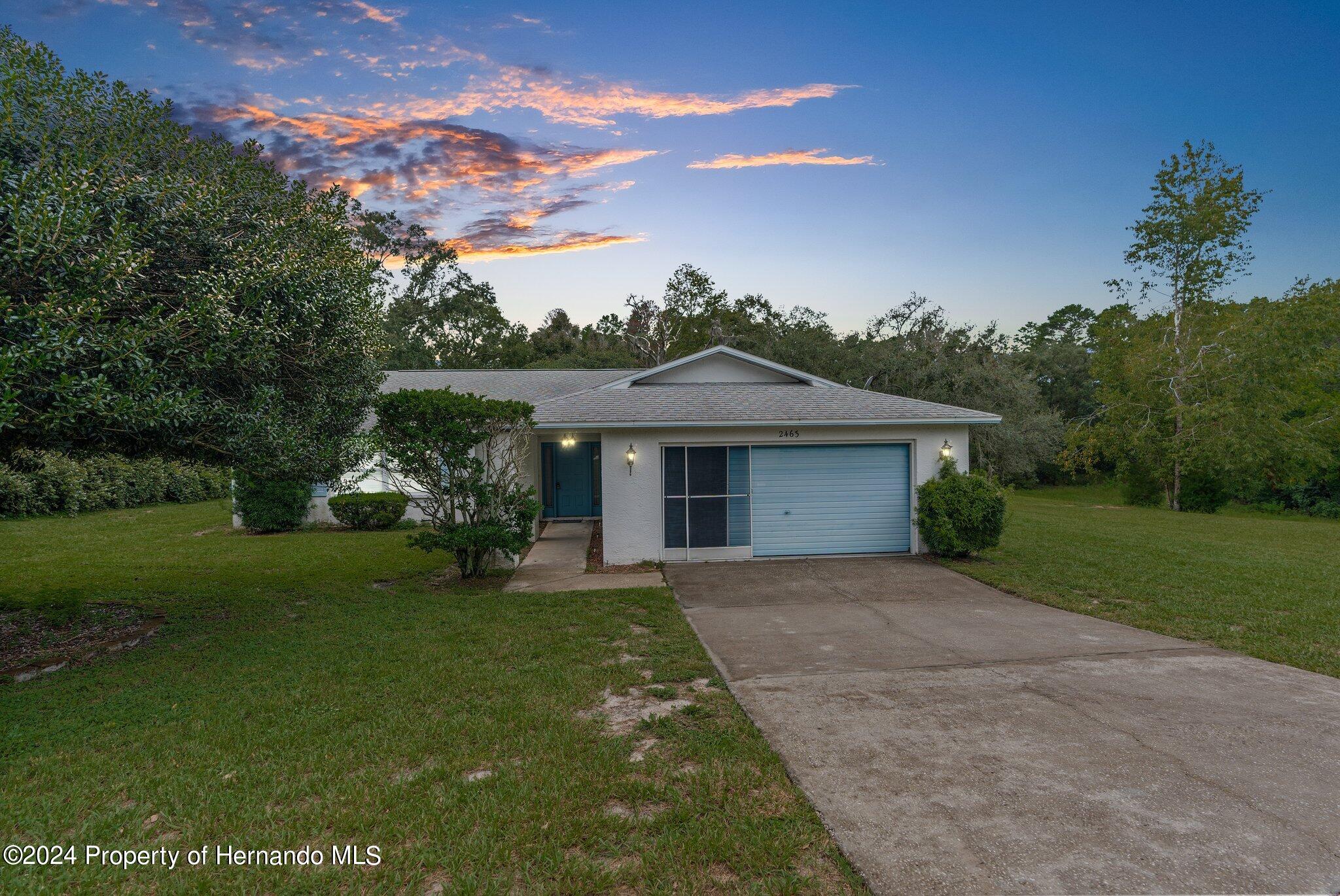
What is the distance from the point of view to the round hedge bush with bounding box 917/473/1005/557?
1052cm

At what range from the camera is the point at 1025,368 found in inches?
1468

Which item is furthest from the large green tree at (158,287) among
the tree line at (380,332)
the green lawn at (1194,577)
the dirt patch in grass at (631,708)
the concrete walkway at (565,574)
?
the green lawn at (1194,577)

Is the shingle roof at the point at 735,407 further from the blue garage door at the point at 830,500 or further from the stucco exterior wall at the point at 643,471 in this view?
the blue garage door at the point at 830,500

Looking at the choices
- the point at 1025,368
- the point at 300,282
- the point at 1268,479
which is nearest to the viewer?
the point at 300,282

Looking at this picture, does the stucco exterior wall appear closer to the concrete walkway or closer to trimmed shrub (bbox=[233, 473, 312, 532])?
the concrete walkway

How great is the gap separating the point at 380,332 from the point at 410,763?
6.02 meters

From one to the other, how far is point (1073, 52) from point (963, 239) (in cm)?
566

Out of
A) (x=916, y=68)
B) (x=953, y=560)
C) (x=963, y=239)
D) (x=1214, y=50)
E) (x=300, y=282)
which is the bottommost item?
(x=953, y=560)

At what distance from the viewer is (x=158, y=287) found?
18.2 ft

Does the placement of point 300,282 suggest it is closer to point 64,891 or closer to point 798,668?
point 64,891

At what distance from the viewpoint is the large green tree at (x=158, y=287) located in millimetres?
4492

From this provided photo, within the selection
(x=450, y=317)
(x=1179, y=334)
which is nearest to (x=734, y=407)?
(x=1179, y=334)

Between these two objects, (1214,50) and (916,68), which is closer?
(916,68)

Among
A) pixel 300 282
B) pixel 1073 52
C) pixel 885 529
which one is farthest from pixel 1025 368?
pixel 300 282
